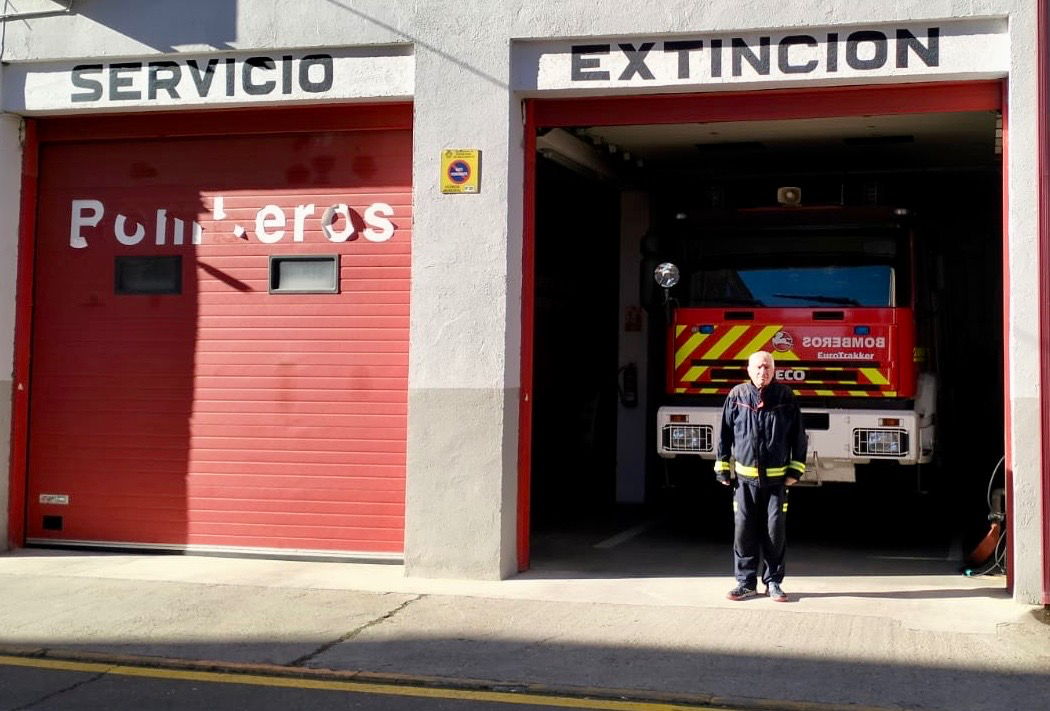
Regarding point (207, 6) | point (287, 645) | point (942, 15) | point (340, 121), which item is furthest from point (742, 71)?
point (287, 645)

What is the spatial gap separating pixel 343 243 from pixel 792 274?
412 centimetres

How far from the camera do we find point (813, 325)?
11.1m

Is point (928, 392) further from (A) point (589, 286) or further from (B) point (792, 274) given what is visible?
(A) point (589, 286)

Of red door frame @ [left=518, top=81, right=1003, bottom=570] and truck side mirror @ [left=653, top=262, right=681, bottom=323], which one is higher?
red door frame @ [left=518, top=81, right=1003, bottom=570]

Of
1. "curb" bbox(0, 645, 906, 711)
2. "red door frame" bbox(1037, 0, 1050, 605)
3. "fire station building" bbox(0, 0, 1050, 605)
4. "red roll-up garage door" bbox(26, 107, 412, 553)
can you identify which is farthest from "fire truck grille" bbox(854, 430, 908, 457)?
"curb" bbox(0, 645, 906, 711)

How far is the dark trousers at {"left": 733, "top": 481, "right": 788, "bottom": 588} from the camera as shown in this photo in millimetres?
8773

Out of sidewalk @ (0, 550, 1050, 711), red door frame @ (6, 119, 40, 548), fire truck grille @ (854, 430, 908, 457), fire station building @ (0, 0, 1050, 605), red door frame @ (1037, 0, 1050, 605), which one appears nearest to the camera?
sidewalk @ (0, 550, 1050, 711)

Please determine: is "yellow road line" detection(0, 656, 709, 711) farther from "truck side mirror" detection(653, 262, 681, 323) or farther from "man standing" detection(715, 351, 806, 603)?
"truck side mirror" detection(653, 262, 681, 323)

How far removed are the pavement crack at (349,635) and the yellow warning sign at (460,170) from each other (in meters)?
3.14

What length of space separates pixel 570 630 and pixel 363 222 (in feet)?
13.6

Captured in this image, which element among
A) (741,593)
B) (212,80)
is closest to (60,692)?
(741,593)

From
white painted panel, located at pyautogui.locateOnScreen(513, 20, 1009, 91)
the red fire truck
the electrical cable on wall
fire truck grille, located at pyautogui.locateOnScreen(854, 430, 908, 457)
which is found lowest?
the electrical cable on wall

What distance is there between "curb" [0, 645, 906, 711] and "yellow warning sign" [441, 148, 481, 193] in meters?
4.11

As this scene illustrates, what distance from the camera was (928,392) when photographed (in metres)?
11.1
